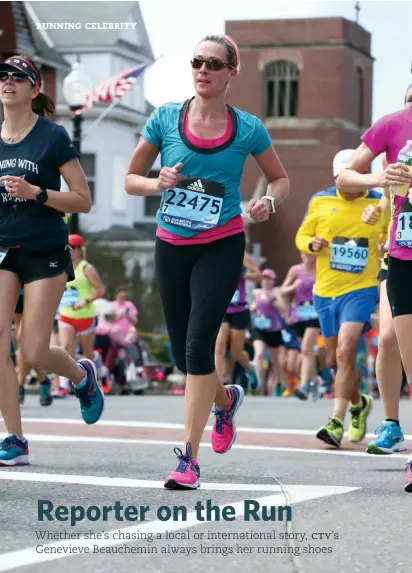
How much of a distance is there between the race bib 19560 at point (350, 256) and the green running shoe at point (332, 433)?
1.32 metres

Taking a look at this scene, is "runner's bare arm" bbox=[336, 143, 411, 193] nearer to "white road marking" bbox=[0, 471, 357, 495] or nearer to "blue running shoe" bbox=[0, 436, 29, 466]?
"white road marking" bbox=[0, 471, 357, 495]

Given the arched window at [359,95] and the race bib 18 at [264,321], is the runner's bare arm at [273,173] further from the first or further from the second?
the arched window at [359,95]

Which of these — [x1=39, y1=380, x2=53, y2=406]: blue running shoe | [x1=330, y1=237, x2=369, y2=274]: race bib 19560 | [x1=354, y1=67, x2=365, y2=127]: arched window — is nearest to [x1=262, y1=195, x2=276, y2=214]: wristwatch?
[x1=330, y1=237, x2=369, y2=274]: race bib 19560

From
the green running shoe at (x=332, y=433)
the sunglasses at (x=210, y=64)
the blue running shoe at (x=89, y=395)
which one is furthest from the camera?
the green running shoe at (x=332, y=433)

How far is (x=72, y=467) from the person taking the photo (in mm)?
8188

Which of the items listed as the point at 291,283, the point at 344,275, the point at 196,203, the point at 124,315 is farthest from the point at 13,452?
the point at 124,315

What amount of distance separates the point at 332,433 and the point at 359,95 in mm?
65557

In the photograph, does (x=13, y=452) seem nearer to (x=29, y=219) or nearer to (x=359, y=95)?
(x=29, y=219)

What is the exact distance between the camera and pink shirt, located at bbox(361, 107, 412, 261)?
299 inches

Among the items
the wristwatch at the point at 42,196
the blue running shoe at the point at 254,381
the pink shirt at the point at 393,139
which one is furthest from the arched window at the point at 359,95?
the pink shirt at the point at 393,139

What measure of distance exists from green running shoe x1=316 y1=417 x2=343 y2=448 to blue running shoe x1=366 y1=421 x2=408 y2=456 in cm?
121

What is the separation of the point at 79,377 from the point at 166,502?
2682 millimetres

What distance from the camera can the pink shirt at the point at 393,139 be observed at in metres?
7.58

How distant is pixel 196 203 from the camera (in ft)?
24.3
